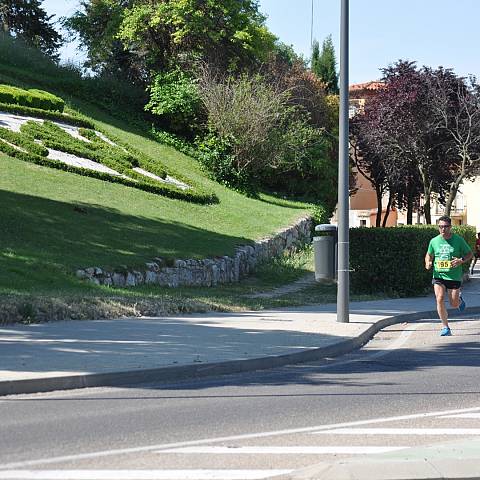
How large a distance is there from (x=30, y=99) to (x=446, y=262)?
88.1 ft

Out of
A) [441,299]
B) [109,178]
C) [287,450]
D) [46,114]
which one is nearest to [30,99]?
[46,114]

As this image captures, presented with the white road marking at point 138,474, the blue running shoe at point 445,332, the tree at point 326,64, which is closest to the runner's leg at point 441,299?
the blue running shoe at point 445,332

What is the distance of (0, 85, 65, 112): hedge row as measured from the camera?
3968cm

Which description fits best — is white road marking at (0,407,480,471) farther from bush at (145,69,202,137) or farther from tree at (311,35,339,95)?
tree at (311,35,339,95)

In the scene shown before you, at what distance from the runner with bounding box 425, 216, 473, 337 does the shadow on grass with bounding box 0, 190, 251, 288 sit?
7249mm

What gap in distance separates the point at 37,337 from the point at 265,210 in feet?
81.3

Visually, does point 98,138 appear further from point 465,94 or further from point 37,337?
point 37,337

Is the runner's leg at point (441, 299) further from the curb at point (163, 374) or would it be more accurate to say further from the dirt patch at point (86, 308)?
the dirt patch at point (86, 308)

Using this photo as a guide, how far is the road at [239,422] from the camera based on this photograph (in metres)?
6.91

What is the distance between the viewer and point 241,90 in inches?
1689

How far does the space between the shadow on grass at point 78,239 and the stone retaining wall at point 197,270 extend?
28 cm

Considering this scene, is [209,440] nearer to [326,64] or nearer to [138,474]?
[138,474]

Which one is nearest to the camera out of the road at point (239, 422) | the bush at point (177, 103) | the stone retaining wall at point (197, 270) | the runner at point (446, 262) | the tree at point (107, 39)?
the road at point (239, 422)

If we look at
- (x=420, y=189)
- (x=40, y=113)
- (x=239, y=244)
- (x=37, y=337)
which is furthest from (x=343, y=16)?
(x=420, y=189)
